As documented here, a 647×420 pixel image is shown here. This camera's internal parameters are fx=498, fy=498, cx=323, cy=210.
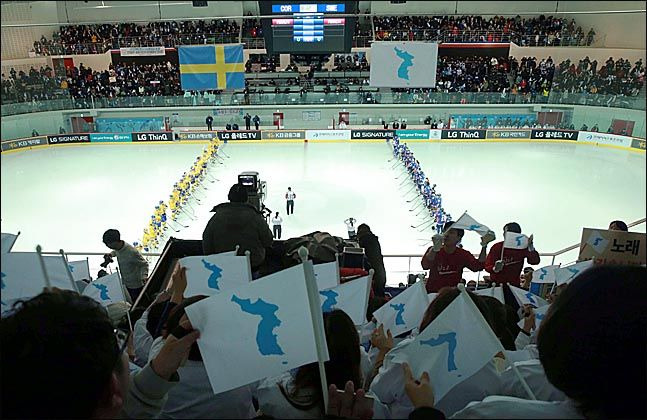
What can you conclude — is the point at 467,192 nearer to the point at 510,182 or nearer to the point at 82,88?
the point at 510,182

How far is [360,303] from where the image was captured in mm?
2777

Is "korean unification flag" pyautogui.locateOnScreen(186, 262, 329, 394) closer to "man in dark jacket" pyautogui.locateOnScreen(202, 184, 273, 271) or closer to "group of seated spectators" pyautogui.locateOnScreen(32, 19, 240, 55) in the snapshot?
"man in dark jacket" pyautogui.locateOnScreen(202, 184, 273, 271)

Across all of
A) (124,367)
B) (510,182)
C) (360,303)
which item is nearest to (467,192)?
(510,182)

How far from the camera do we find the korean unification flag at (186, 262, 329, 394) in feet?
5.64

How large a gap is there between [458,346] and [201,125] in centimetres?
1767

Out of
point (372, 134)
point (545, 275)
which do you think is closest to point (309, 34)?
point (372, 134)

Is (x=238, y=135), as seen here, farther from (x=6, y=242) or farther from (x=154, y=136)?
(x=6, y=242)

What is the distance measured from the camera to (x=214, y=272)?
301 cm

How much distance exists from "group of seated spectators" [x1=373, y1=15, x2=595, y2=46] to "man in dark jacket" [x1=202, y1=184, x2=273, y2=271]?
55.3ft

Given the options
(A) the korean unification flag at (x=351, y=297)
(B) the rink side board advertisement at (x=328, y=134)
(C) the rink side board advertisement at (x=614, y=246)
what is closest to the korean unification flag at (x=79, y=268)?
(A) the korean unification flag at (x=351, y=297)

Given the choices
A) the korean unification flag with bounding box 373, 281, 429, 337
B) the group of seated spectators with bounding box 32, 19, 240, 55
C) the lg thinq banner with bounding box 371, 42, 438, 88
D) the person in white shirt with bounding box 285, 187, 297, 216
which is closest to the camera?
the korean unification flag with bounding box 373, 281, 429, 337

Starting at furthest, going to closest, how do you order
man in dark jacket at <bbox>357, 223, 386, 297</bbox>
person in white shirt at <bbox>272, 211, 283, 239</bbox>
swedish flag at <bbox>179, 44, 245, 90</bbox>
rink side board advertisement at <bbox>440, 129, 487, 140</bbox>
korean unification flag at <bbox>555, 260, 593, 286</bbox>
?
rink side board advertisement at <bbox>440, 129, 487, 140</bbox>, swedish flag at <bbox>179, 44, 245, 90</bbox>, person in white shirt at <bbox>272, 211, 283, 239</bbox>, man in dark jacket at <bbox>357, 223, 386, 297</bbox>, korean unification flag at <bbox>555, 260, 593, 286</bbox>

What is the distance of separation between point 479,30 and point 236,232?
60.4ft

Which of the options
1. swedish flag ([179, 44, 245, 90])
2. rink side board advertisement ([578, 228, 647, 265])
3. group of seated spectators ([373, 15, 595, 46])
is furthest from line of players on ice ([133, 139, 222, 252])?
group of seated spectators ([373, 15, 595, 46])
